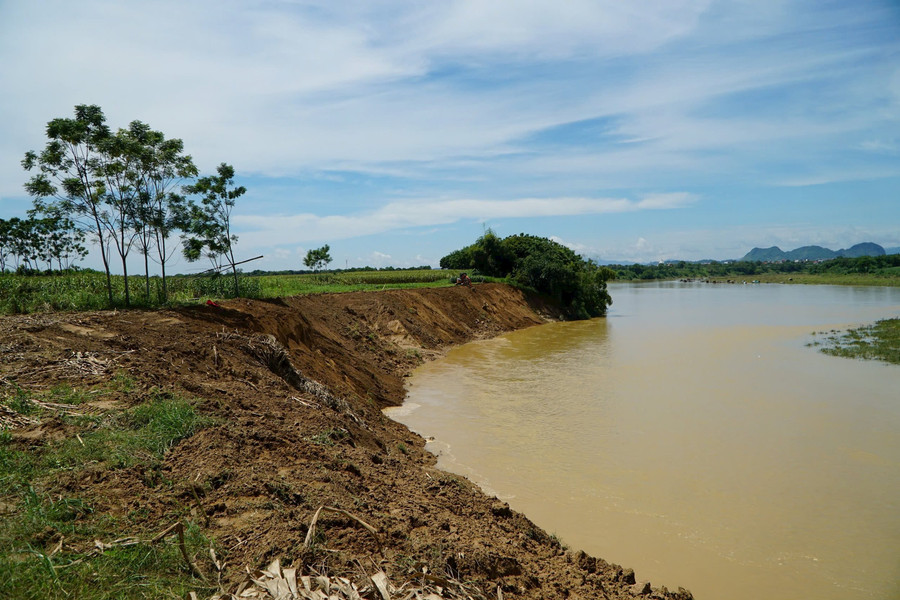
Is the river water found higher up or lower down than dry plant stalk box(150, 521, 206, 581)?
lower down

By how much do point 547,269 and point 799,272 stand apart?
14110 centimetres

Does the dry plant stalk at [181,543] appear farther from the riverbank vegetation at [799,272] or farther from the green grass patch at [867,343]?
the riverbank vegetation at [799,272]

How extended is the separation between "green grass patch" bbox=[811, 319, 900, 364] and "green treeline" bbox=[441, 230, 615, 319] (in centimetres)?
1989

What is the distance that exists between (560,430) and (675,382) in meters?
8.16

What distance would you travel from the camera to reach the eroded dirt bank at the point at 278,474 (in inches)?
189

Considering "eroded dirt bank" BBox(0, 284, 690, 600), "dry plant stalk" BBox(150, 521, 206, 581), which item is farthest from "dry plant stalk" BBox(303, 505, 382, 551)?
"dry plant stalk" BBox(150, 521, 206, 581)

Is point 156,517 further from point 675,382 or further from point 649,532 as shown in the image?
point 675,382

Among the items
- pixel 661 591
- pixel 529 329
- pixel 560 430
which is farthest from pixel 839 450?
pixel 529 329

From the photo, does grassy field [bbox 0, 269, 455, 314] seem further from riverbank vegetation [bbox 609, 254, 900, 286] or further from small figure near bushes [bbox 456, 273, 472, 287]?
riverbank vegetation [bbox 609, 254, 900, 286]

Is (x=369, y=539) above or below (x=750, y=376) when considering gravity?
above

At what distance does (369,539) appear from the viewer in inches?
193

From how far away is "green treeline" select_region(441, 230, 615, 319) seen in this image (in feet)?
156

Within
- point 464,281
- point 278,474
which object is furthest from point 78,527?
point 464,281

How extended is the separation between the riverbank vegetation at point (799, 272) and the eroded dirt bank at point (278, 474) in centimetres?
10755
